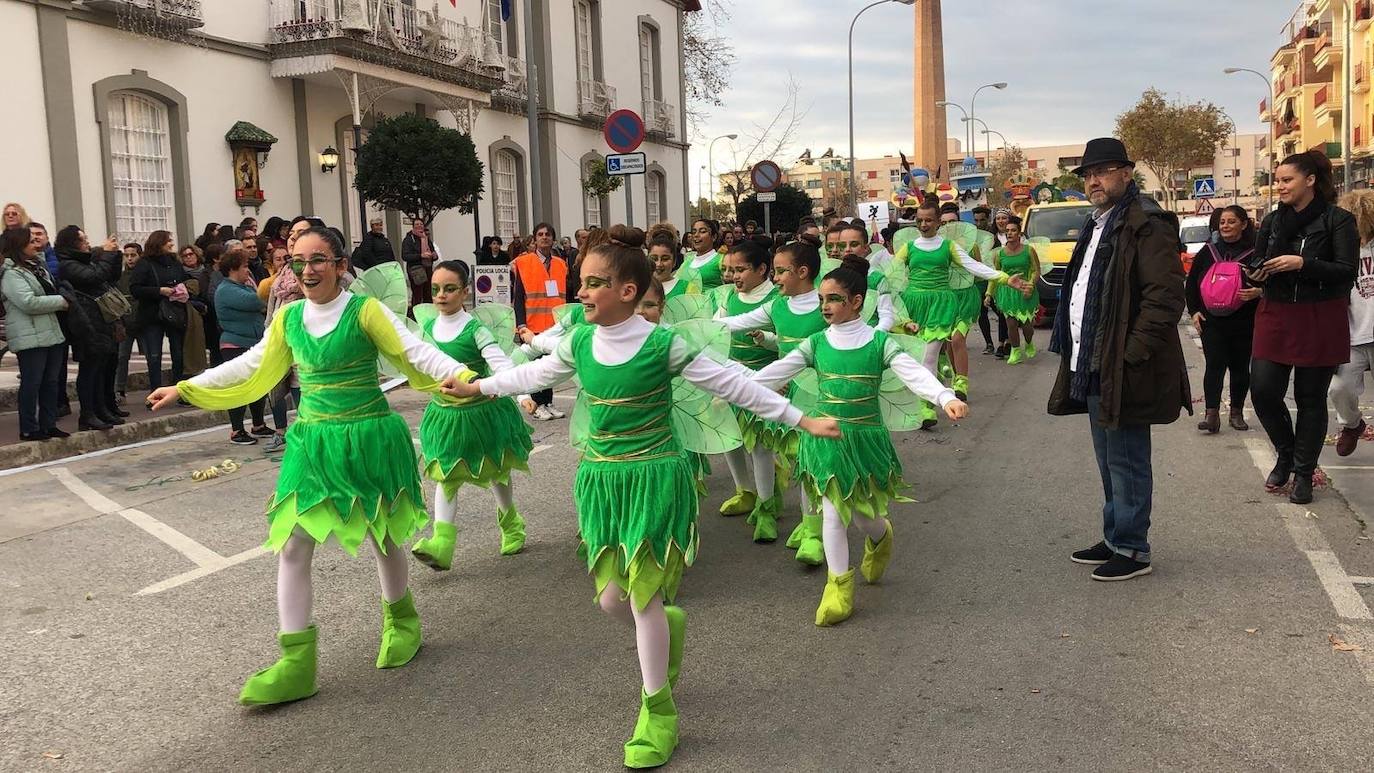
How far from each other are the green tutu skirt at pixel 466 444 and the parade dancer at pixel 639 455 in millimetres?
1724

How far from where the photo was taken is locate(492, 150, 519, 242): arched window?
85.2 ft

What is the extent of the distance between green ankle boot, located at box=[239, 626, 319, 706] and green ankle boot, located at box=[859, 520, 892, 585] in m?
2.56

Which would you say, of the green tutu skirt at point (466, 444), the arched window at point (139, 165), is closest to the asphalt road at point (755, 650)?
the green tutu skirt at point (466, 444)

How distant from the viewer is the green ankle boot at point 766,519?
631 centimetres

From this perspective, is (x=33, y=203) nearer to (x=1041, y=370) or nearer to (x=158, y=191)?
(x=158, y=191)

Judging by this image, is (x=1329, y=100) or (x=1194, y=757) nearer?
(x=1194, y=757)

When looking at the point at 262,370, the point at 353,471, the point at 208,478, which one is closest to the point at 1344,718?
the point at 353,471

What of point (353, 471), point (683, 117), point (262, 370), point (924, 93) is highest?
point (924, 93)

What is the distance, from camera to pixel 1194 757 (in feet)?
11.6

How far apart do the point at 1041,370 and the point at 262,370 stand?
35.6 ft

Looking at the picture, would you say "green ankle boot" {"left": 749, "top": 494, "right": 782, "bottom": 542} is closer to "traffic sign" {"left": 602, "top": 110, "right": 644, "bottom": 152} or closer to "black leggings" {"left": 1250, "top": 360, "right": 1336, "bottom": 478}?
"black leggings" {"left": 1250, "top": 360, "right": 1336, "bottom": 478}

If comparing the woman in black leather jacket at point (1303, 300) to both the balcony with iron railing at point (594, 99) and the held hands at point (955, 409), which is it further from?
the balcony with iron railing at point (594, 99)

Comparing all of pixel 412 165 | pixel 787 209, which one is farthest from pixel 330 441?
pixel 787 209

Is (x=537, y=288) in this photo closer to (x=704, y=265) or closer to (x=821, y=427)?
(x=704, y=265)
